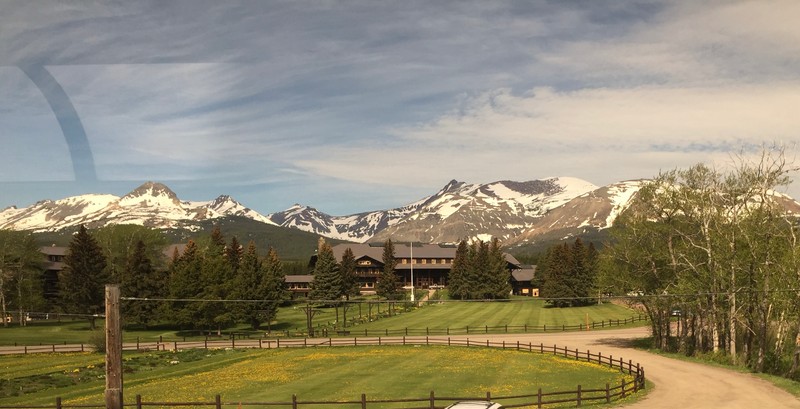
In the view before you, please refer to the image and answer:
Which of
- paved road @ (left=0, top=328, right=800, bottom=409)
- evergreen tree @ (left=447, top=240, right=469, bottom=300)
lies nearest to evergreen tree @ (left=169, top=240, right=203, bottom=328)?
paved road @ (left=0, top=328, right=800, bottom=409)

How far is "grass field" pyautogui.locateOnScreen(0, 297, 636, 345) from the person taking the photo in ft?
278

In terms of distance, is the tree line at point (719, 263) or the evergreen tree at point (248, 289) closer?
the tree line at point (719, 263)

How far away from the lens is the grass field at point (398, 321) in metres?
84.9

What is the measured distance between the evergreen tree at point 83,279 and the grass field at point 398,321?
2.95 meters

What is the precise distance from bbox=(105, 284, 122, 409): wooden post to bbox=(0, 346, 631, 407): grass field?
17459 millimetres

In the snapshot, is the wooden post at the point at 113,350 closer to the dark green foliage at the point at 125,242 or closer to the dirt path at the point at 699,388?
the dirt path at the point at 699,388

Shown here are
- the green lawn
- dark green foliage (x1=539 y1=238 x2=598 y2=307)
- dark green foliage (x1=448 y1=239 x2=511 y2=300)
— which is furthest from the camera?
dark green foliage (x1=448 y1=239 x2=511 y2=300)

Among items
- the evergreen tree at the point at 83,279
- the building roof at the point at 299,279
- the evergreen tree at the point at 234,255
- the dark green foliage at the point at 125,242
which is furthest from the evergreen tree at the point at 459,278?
the evergreen tree at the point at 83,279

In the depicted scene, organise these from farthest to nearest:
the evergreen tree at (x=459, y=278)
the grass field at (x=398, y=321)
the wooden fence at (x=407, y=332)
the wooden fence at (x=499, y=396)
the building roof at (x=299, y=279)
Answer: the building roof at (x=299, y=279)
the evergreen tree at (x=459, y=278)
the grass field at (x=398, y=321)
the wooden fence at (x=407, y=332)
the wooden fence at (x=499, y=396)

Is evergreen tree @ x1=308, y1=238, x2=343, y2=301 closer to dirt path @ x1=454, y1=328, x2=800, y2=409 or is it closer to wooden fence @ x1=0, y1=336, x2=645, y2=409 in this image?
wooden fence @ x1=0, y1=336, x2=645, y2=409

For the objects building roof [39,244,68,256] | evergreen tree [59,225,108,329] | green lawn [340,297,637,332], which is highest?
building roof [39,244,68,256]

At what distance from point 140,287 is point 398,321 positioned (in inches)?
1602

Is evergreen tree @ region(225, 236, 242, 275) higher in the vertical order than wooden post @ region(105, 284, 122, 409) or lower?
higher

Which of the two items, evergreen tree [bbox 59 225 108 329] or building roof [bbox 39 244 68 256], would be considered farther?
building roof [bbox 39 244 68 256]
